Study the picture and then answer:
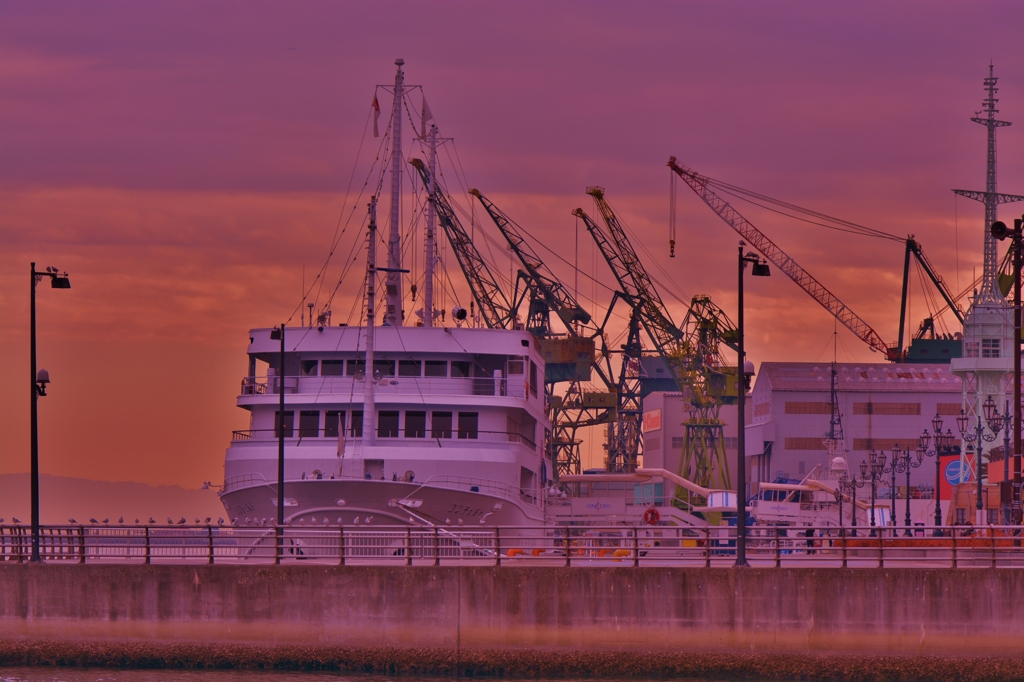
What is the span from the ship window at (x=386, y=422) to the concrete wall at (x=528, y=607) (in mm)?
17680

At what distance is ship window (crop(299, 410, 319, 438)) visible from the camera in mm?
48938

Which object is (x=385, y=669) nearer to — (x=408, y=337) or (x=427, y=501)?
(x=427, y=501)

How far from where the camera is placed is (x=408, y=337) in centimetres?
4994

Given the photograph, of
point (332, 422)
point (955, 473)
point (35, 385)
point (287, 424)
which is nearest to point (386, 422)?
point (332, 422)

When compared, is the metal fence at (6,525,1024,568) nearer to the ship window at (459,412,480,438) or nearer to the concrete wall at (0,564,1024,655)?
the concrete wall at (0,564,1024,655)

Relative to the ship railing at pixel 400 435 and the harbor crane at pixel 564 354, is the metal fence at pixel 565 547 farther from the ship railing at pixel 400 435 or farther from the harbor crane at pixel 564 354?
the harbor crane at pixel 564 354

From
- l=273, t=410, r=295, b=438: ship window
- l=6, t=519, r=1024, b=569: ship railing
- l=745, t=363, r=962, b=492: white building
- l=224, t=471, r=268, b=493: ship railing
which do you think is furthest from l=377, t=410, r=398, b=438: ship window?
l=745, t=363, r=962, b=492: white building

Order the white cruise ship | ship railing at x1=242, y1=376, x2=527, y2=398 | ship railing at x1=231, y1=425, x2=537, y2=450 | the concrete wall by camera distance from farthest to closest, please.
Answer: ship railing at x1=242, y1=376, x2=527, y2=398 → ship railing at x1=231, y1=425, x2=537, y2=450 → the white cruise ship → the concrete wall

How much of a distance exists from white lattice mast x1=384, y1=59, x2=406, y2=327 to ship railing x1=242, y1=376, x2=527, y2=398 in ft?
14.0

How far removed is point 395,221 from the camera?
5419 centimetres

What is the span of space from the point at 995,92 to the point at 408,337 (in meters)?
78.7

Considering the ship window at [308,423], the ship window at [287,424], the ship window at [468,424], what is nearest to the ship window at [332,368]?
the ship window at [308,423]

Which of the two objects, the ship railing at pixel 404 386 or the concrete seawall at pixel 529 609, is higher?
the ship railing at pixel 404 386

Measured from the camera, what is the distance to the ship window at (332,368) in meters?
50.1
